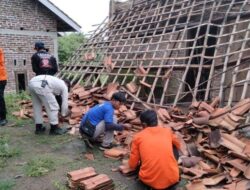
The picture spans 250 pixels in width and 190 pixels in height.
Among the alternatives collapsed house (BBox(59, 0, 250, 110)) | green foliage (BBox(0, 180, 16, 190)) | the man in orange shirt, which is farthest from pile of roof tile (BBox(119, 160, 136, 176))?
collapsed house (BBox(59, 0, 250, 110))

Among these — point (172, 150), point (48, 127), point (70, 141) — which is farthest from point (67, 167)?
point (48, 127)

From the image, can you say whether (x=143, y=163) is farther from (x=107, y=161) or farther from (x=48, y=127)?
(x=48, y=127)

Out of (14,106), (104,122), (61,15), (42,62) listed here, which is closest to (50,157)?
(104,122)

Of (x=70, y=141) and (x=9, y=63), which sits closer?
(x=70, y=141)

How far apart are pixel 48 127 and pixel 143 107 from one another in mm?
2011

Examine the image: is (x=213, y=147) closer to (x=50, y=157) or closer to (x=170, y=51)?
(x=50, y=157)

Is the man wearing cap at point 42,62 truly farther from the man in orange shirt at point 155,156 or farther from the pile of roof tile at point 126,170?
the man in orange shirt at point 155,156

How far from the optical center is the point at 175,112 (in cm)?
630

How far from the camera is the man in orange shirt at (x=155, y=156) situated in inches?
141

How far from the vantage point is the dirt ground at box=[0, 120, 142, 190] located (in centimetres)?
422

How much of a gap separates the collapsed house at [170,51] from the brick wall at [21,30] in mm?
2368

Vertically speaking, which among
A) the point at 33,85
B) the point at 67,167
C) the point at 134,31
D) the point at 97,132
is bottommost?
the point at 67,167

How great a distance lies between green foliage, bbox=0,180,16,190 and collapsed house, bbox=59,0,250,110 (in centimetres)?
345

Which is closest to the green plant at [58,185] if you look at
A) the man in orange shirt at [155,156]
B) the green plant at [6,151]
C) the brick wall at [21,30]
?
the man in orange shirt at [155,156]
